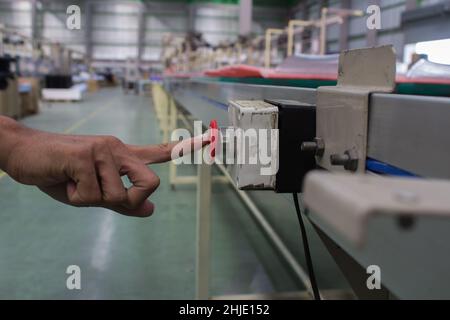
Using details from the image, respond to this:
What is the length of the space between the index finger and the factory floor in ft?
3.69

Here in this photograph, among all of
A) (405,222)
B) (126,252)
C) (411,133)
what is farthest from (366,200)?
(126,252)

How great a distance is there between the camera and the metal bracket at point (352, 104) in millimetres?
419

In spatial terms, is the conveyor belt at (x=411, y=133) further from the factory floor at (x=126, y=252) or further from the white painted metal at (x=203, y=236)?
the factory floor at (x=126, y=252)

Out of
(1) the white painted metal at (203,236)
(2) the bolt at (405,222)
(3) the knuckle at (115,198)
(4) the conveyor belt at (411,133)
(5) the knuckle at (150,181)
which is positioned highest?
(4) the conveyor belt at (411,133)

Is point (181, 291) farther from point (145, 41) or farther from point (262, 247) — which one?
point (145, 41)

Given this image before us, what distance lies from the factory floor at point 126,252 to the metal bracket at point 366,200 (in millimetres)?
1438

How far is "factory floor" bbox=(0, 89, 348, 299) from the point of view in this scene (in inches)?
64.0

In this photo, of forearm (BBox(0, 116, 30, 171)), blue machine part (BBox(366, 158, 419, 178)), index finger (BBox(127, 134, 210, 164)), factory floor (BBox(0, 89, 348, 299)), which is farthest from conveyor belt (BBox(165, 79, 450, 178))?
factory floor (BBox(0, 89, 348, 299))

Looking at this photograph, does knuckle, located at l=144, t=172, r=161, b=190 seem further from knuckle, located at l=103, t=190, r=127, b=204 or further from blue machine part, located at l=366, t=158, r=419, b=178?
blue machine part, located at l=366, t=158, r=419, b=178

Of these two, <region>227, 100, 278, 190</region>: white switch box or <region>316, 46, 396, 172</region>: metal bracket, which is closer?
<region>316, 46, 396, 172</region>: metal bracket

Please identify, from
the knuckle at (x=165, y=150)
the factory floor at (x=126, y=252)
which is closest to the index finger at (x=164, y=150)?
the knuckle at (x=165, y=150)

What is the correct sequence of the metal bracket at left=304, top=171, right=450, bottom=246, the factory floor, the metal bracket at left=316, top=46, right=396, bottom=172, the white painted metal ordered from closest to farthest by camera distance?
the metal bracket at left=304, top=171, right=450, bottom=246, the metal bracket at left=316, top=46, right=396, bottom=172, the white painted metal, the factory floor

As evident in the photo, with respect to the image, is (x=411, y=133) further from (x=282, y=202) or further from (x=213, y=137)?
(x=282, y=202)

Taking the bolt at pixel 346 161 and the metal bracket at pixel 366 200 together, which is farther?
the bolt at pixel 346 161
